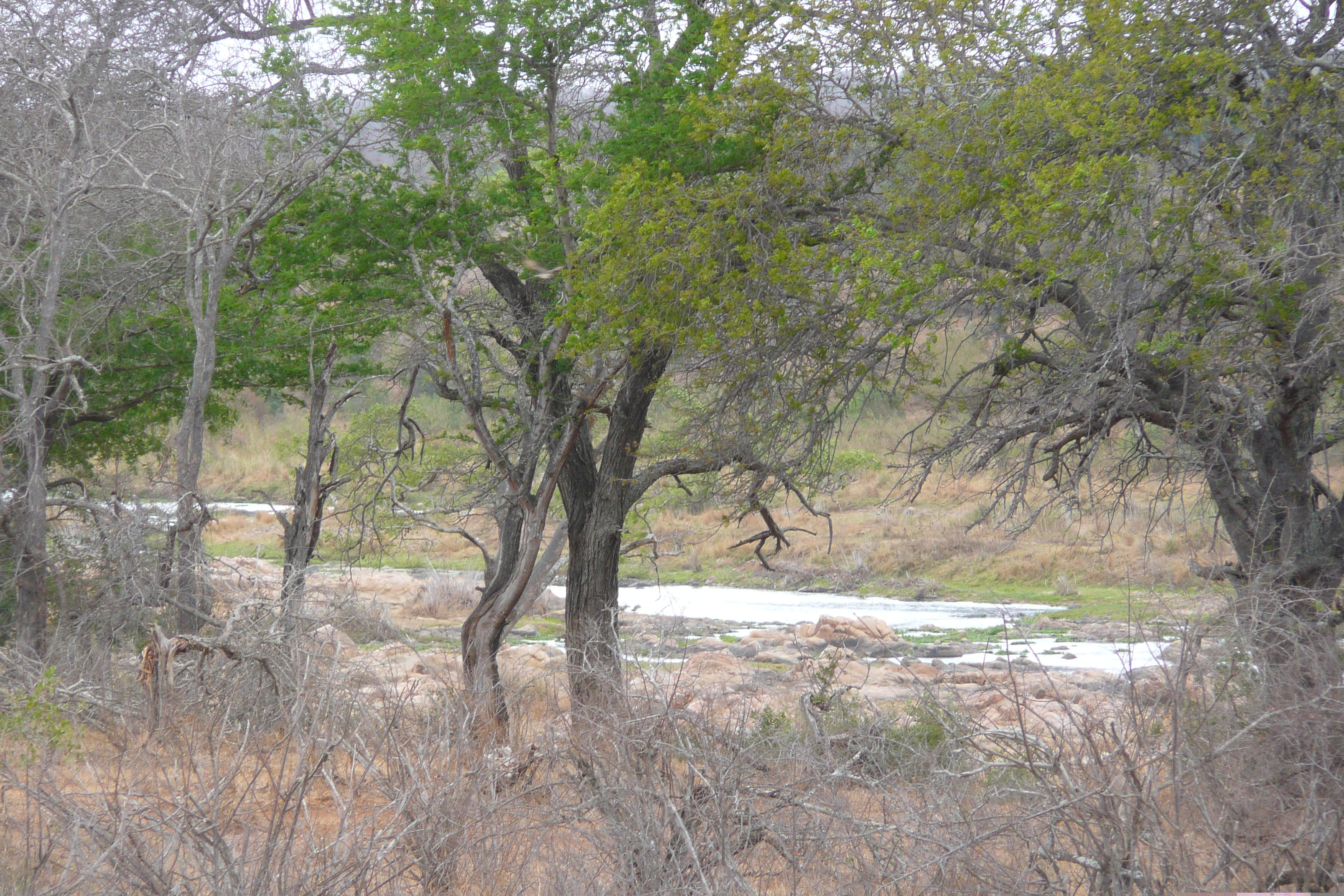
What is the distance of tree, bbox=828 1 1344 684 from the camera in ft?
22.2

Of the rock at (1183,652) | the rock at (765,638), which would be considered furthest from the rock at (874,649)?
the rock at (1183,652)

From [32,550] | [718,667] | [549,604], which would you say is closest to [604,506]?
[718,667]

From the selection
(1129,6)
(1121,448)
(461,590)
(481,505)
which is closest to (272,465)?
(461,590)

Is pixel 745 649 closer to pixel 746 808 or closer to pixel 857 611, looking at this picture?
pixel 857 611

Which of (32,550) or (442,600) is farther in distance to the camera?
(442,600)

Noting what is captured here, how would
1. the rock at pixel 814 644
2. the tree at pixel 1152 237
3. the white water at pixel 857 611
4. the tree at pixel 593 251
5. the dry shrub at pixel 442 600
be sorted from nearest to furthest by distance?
the tree at pixel 1152 237 < the tree at pixel 593 251 < the rock at pixel 814 644 < the white water at pixel 857 611 < the dry shrub at pixel 442 600

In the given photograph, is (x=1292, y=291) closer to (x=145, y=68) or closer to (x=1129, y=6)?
(x=1129, y=6)

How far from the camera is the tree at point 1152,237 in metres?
6.77

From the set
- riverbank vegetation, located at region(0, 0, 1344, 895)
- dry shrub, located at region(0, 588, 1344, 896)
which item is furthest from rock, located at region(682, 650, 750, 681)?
dry shrub, located at region(0, 588, 1344, 896)

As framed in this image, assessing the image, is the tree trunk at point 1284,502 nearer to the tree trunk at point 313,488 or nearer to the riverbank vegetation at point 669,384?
the riverbank vegetation at point 669,384

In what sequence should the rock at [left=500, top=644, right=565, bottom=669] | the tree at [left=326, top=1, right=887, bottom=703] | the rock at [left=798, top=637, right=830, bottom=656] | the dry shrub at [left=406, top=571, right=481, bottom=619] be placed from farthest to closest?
the dry shrub at [left=406, top=571, right=481, bottom=619], the rock at [left=798, top=637, right=830, bottom=656], the rock at [left=500, top=644, right=565, bottom=669], the tree at [left=326, top=1, right=887, bottom=703]

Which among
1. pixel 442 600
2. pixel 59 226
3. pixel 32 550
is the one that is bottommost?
pixel 442 600

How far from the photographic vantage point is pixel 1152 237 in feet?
22.4

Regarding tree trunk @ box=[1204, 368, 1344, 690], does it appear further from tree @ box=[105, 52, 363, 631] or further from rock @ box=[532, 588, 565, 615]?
rock @ box=[532, 588, 565, 615]
